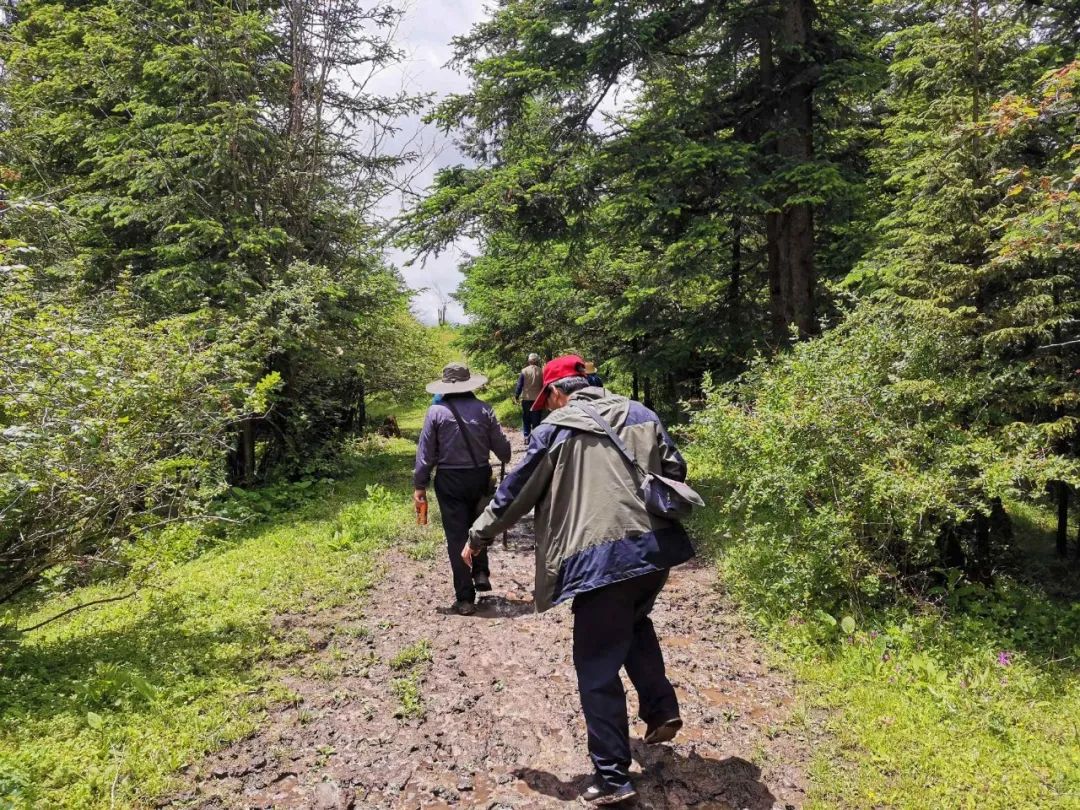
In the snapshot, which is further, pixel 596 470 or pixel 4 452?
pixel 4 452

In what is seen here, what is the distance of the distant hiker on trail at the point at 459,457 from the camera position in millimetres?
5957

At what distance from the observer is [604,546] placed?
3.35 meters

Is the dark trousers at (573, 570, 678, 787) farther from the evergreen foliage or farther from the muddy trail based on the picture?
the evergreen foliage

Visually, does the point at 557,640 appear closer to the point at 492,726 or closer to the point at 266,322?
the point at 492,726

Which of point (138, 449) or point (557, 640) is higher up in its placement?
point (138, 449)

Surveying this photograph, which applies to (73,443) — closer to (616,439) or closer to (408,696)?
(408,696)

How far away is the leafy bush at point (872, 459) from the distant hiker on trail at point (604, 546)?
8.29 feet

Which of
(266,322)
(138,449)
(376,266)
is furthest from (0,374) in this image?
(376,266)

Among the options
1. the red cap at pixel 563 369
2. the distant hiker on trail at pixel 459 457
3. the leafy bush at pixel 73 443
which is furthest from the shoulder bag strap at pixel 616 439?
the leafy bush at pixel 73 443

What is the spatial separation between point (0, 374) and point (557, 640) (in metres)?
4.32

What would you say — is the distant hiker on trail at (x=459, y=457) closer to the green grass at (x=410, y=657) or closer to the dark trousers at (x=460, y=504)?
the dark trousers at (x=460, y=504)

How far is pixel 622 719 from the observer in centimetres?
340

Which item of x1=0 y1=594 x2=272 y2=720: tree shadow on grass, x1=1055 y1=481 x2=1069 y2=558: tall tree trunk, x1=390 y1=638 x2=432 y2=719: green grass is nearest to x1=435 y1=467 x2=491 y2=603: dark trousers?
x1=390 y1=638 x2=432 y2=719: green grass

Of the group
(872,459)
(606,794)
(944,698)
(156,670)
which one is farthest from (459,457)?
(944,698)
